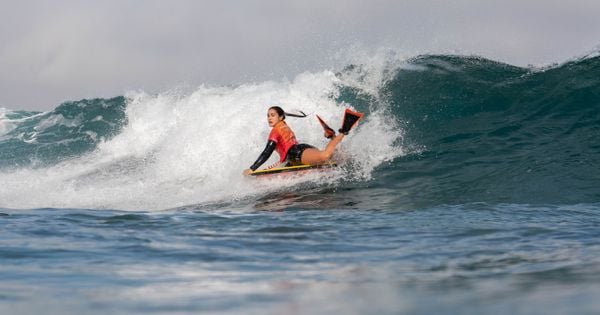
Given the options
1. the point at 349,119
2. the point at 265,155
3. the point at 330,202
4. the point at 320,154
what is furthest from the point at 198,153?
the point at 330,202

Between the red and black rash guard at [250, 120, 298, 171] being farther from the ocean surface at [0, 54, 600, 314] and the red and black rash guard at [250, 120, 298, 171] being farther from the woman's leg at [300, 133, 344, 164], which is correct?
the ocean surface at [0, 54, 600, 314]

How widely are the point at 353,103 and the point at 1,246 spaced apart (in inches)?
398

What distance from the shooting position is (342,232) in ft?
20.6

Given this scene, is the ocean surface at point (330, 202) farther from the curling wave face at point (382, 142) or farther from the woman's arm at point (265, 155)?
the woman's arm at point (265, 155)

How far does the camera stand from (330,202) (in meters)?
9.09

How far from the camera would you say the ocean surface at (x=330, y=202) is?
3670 millimetres

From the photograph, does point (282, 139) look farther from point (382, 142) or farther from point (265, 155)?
point (382, 142)

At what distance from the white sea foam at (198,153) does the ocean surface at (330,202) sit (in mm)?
58

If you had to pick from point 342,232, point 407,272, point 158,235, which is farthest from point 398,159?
point 407,272

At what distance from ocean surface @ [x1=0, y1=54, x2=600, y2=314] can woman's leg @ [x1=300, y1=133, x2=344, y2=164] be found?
278 mm

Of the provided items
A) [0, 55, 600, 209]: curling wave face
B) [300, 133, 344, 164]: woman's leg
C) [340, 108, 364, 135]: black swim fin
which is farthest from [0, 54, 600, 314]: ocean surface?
[340, 108, 364, 135]: black swim fin

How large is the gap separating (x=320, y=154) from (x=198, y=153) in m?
4.37

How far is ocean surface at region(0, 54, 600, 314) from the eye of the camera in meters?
3.67

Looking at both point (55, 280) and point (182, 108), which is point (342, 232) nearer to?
point (55, 280)
